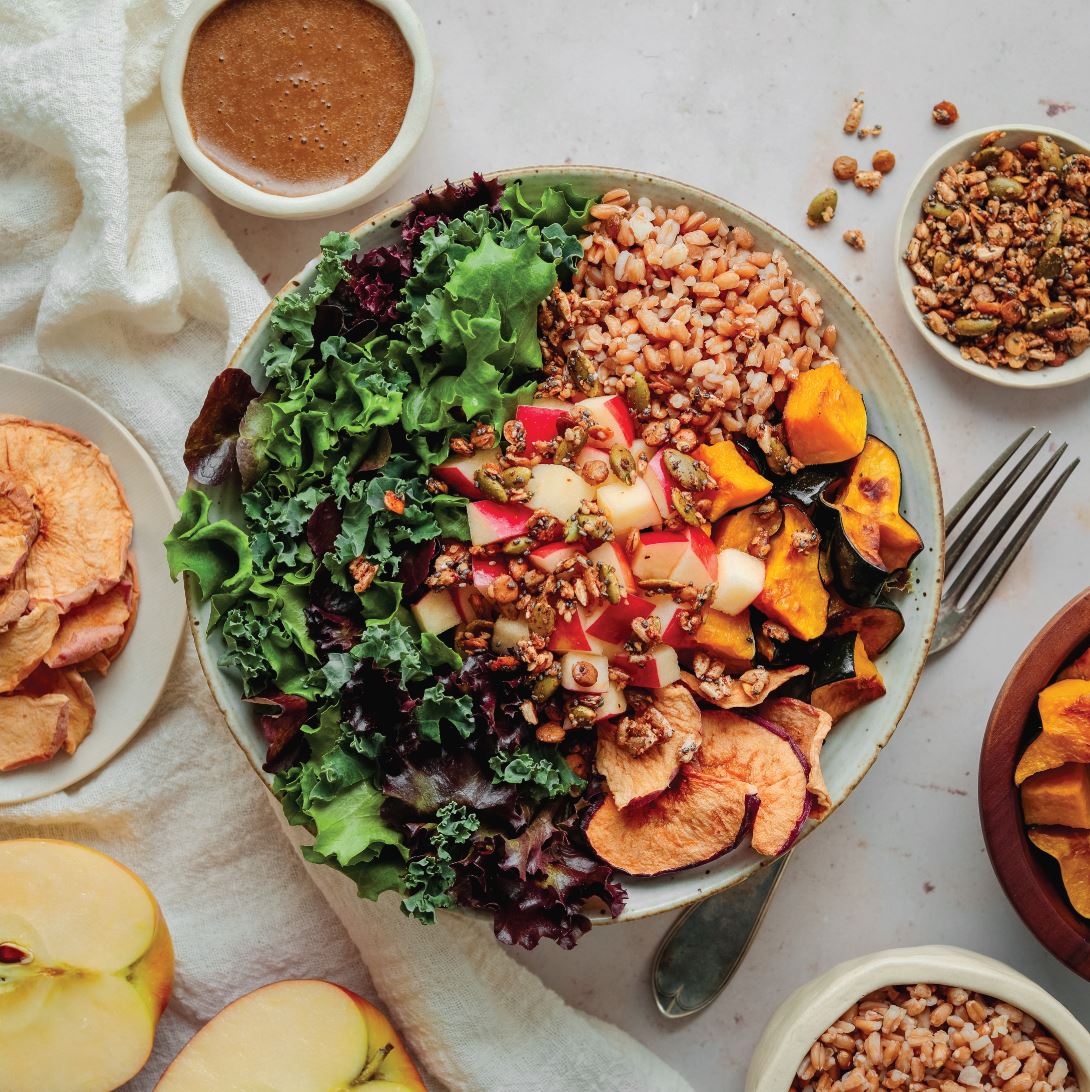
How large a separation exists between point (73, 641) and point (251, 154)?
92 cm

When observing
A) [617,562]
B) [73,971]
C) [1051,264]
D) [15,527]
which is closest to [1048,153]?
[1051,264]

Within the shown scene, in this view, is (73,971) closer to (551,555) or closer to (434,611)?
(434,611)

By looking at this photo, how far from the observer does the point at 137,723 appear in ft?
6.47

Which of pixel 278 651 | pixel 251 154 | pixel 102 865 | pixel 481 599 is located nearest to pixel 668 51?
pixel 251 154

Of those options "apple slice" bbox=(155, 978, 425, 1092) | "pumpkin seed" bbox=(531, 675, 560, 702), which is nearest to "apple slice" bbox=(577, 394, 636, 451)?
"pumpkin seed" bbox=(531, 675, 560, 702)

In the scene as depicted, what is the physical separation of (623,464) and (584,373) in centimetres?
17

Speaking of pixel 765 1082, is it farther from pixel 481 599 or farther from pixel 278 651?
pixel 278 651

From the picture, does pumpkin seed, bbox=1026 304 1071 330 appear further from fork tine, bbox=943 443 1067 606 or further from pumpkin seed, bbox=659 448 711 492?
pumpkin seed, bbox=659 448 711 492

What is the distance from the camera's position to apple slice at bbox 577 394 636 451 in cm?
172

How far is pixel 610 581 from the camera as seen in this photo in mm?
1661

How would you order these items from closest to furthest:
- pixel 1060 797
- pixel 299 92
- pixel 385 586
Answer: pixel 385 586 < pixel 1060 797 < pixel 299 92

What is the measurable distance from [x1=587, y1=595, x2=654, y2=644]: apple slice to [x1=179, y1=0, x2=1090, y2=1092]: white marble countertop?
2.28ft

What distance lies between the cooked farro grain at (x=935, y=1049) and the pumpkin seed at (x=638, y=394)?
3.51 feet

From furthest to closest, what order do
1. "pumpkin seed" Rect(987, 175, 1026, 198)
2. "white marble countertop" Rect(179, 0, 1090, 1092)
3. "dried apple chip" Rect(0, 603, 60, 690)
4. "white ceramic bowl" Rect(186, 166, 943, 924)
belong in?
"white marble countertop" Rect(179, 0, 1090, 1092)
"pumpkin seed" Rect(987, 175, 1026, 198)
"dried apple chip" Rect(0, 603, 60, 690)
"white ceramic bowl" Rect(186, 166, 943, 924)
